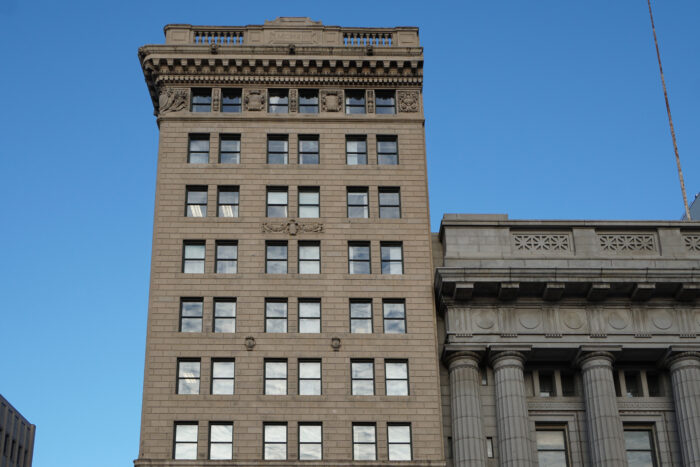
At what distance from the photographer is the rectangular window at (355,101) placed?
5603 centimetres

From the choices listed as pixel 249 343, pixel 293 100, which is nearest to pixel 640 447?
pixel 249 343

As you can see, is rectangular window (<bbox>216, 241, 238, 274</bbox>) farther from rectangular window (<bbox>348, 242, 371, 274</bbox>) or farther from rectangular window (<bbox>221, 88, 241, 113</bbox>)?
rectangular window (<bbox>221, 88, 241, 113</bbox>)

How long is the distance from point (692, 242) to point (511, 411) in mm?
A: 13123

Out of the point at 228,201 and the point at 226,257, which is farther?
the point at 228,201

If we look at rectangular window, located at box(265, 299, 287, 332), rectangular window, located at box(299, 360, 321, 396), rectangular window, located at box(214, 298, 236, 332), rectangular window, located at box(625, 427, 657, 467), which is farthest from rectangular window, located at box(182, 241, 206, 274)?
rectangular window, located at box(625, 427, 657, 467)

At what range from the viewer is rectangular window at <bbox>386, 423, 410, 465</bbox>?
154 ft

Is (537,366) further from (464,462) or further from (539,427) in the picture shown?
(464,462)

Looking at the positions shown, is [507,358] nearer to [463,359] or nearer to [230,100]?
[463,359]

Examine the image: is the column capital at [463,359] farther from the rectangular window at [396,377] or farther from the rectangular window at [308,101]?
the rectangular window at [308,101]

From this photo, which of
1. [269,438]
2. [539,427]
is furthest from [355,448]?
[539,427]

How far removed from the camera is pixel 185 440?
46.7 m

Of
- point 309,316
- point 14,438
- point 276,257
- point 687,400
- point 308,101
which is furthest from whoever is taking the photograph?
point 14,438

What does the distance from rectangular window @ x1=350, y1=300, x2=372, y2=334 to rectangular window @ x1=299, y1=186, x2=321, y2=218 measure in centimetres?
520

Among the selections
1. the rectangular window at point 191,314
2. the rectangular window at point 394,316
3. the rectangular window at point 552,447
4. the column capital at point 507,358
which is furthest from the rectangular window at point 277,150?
the rectangular window at point 552,447
